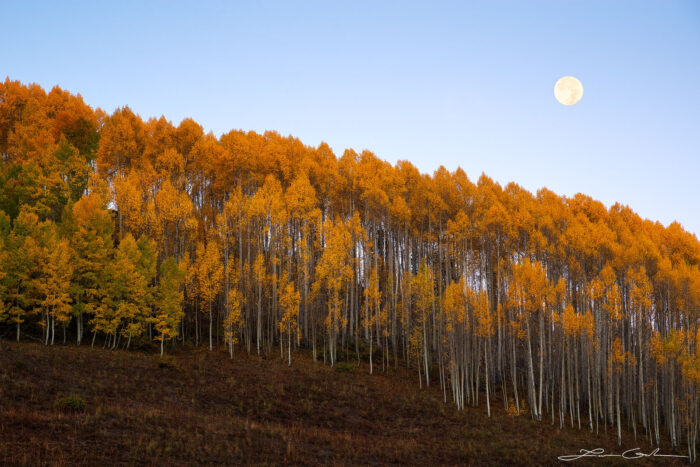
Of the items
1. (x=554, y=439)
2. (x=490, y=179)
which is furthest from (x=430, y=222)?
(x=554, y=439)

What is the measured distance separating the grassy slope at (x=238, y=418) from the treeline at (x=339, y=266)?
3196mm

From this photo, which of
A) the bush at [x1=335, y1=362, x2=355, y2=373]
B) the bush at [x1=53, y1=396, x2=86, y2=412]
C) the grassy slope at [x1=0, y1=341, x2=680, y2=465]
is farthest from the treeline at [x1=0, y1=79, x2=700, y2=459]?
the bush at [x1=53, y1=396, x2=86, y2=412]

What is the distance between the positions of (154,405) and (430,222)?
101ft

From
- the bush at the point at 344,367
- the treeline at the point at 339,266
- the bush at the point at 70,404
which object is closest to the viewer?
the bush at the point at 70,404

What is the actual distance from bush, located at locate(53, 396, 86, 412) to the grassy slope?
1.10 feet

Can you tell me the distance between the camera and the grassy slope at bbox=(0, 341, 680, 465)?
1526 cm

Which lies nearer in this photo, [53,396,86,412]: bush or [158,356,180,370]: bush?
[53,396,86,412]: bush

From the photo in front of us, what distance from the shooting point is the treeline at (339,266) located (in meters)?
32.3

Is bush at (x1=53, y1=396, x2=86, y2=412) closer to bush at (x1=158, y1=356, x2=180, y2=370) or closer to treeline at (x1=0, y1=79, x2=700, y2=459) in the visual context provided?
bush at (x1=158, y1=356, x2=180, y2=370)

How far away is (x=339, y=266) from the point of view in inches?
1423
